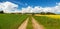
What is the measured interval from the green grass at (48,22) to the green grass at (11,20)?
20 cm

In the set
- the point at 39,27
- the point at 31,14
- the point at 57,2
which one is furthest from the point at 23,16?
the point at 57,2

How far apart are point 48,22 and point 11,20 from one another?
0.50 metres

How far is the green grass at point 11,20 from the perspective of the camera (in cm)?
231

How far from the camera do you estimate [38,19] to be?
230cm

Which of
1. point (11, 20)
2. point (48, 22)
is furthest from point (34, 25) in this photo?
point (11, 20)

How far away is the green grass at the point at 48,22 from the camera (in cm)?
225

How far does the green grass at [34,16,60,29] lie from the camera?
2252mm

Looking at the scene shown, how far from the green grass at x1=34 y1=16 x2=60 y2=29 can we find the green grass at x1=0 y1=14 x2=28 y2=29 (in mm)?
197

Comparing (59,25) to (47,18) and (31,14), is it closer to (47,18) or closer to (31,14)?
(47,18)

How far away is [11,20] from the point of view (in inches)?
91.5

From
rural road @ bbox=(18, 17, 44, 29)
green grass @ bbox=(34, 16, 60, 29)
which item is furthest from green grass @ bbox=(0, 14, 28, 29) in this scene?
green grass @ bbox=(34, 16, 60, 29)

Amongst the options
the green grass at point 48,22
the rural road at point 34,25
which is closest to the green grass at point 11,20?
the rural road at point 34,25

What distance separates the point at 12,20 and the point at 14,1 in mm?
263

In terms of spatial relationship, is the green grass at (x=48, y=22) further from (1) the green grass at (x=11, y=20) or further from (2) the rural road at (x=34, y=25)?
(1) the green grass at (x=11, y=20)
